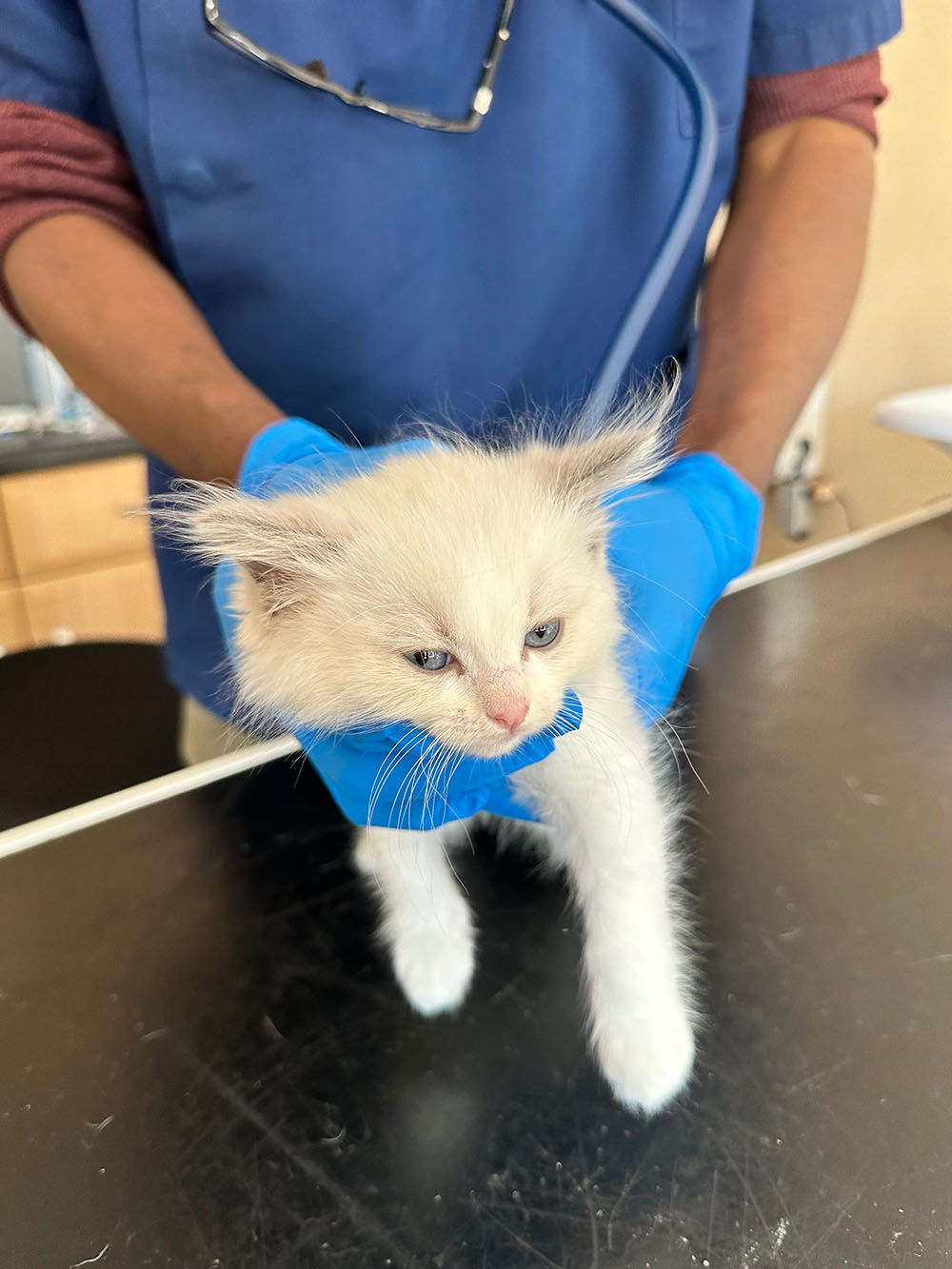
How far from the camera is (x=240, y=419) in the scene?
2.76 ft

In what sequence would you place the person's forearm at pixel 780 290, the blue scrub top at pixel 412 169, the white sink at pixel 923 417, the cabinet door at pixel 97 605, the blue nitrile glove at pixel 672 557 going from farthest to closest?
the cabinet door at pixel 97 605 → the white sink at pixel 923 417 → the person's forearm at pixel 780 290 → the blue scrub top at pixel 412 169 → the blue nitrile glove at pixel 672 557

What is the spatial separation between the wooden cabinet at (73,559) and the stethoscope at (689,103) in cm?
202

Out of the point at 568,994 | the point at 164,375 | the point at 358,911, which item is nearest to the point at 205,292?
the point at 164,375

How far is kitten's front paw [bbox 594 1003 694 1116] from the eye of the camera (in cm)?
63

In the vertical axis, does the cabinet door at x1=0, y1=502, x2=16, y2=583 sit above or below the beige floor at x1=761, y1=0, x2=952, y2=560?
below

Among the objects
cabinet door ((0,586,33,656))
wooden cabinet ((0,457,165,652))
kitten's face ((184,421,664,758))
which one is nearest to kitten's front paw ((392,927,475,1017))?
kitten's face ((184,421,664,758))

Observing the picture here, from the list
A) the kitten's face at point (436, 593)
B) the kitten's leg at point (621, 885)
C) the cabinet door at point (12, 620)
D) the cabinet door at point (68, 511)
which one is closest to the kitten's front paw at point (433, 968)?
the kitten's leg at point (621, 885)

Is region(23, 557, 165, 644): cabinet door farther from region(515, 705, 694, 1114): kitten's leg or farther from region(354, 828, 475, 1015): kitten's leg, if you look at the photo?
region(515, 705, 694, 1114): kitten's leg

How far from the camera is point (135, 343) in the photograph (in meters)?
0.90

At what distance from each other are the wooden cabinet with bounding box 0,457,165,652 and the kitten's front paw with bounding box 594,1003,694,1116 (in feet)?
7.73

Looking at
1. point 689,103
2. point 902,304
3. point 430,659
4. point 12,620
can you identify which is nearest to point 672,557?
point 430,659

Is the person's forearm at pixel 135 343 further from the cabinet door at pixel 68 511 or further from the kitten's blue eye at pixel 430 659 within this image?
the cabinet door at pixel 68 511

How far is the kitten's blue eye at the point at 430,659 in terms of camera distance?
23.8 inches

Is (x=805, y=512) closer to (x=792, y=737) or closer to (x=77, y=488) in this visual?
(x=792, y=737)
